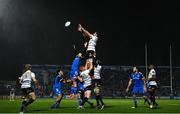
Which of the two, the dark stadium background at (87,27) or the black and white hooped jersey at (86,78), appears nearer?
the black and white hooped jersey at (86,78)

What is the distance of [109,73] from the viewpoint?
5278 centimetres

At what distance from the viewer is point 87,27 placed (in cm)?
4950

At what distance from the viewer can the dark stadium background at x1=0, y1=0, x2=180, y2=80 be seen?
4847 centimetres

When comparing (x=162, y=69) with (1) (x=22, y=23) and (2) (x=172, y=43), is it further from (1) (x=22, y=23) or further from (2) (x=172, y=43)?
(1) (x=22, y=23)

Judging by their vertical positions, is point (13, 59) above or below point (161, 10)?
below

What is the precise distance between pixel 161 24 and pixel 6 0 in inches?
786

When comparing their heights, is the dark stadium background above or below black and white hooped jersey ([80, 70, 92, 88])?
above

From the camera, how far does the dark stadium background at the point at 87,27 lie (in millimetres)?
48469

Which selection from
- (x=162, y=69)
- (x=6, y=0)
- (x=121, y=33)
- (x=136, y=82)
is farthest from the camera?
(x=162, y=69)

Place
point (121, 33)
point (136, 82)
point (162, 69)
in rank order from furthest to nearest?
point (162, 69) → point (121, 33) → point (136, 82)

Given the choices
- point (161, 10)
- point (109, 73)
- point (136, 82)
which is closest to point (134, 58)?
point (109, 73)

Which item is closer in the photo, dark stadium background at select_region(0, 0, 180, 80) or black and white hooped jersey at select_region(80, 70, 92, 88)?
black and white hooped jersey at select_region(80, 70, 92, 88)

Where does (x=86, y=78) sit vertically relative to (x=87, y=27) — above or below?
below

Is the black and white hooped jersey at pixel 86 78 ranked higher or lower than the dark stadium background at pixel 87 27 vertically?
lower
